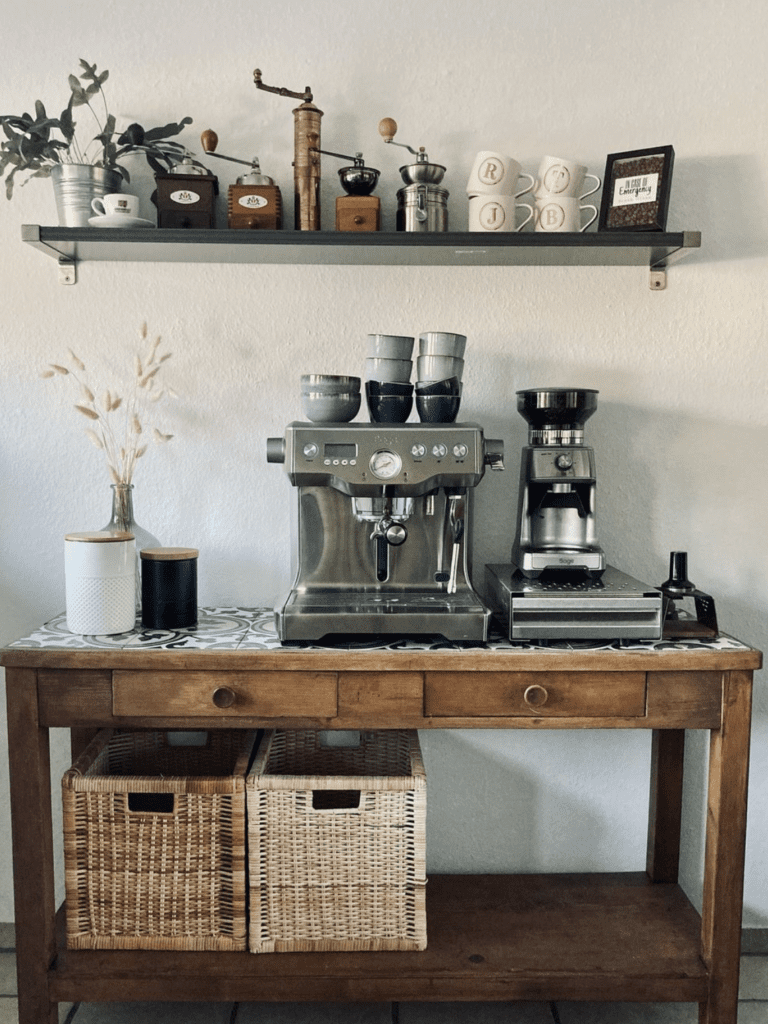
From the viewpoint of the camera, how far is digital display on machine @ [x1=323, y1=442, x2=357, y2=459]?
1724mm

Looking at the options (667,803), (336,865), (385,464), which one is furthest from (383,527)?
(667,803)

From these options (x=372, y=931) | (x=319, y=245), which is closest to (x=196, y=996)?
(x=372, y=931)

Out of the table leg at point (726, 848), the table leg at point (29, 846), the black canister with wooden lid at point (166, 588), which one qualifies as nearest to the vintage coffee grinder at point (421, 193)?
the black canister with wooden lid at point (166, 588)

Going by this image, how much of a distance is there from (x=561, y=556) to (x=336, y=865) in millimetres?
785

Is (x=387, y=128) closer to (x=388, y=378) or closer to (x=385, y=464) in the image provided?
(x=388, y=378)

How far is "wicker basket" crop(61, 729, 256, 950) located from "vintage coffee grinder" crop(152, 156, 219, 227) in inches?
48.1

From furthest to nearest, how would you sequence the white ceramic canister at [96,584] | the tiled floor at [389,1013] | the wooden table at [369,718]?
the tiled floor at [389,1013], the white ceramic canister at [96,584], the wooden table at [369,718]

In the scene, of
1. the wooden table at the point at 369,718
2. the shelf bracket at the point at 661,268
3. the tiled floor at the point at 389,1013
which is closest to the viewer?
the wooden table at the point at 369,718

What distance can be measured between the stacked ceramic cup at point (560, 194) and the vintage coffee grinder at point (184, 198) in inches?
29.8

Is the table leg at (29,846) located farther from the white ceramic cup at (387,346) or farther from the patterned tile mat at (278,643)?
the white ceramic cup at (387,346)

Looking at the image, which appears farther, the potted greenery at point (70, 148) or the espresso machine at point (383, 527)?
the potted greenery at point (70, 148)

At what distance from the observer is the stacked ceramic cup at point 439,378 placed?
1.85 meters

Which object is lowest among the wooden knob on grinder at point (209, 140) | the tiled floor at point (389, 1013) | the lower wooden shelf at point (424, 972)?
the tiled floor at point (389, 1013)

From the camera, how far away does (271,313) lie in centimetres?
212
